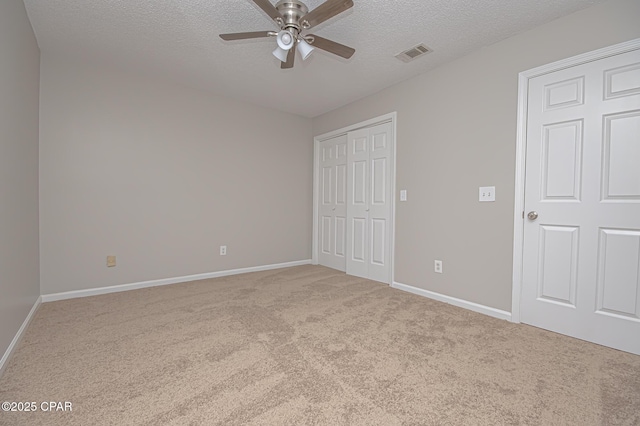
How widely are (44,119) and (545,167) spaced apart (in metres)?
4.63

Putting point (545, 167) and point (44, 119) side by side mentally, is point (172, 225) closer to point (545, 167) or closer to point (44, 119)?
point (44, 119)

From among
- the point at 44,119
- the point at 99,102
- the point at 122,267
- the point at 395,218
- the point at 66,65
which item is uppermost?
the point at 66,65

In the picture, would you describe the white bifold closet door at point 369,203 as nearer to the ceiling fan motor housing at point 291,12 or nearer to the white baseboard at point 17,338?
the ceiling fan motor housing at point 291,12

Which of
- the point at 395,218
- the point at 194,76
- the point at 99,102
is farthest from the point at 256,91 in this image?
the point at 395,218

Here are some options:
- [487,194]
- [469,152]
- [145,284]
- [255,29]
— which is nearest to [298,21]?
[255,29]

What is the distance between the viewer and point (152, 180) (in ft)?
11.0

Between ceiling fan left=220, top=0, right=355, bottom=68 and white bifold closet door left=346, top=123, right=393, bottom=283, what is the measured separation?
5.44ft

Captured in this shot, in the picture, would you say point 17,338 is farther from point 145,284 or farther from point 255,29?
point 255,29

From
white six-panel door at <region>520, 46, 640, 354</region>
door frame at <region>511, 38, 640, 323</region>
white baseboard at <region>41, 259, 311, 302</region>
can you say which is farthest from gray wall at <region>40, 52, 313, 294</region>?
white six-panel door at <region>520, 46, 640, 354</region>

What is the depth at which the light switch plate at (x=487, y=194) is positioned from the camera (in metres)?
2.53

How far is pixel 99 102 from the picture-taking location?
3.01 m

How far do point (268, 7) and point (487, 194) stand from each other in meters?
2.34

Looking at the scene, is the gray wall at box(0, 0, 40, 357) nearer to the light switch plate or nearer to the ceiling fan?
the ceiling fan

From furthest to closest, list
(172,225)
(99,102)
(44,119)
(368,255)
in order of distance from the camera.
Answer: (368,255), (172,225), (99,102), (44,119)
